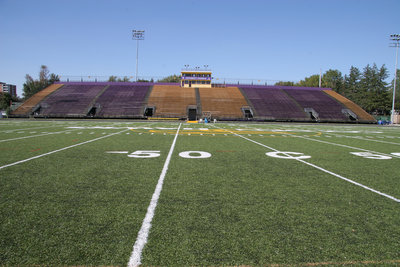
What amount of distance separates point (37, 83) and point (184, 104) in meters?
54.2

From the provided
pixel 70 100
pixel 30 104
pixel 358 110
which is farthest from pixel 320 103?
pixel 30 104

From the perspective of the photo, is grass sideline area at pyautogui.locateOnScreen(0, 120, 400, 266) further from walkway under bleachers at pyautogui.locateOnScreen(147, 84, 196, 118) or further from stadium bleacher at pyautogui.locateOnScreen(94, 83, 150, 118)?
walkway under bleachers at pyautogui.locateOnScreen(147, 84, 196, 118)

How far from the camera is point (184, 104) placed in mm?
42625

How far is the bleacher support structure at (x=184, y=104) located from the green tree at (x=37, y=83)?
23340mm

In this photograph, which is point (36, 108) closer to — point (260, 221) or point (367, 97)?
point (260, 221)

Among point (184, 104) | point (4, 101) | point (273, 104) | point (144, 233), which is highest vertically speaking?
point (4, 101)

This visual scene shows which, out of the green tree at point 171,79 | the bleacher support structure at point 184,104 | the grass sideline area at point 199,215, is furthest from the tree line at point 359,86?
the grass sideline area at point 199,215

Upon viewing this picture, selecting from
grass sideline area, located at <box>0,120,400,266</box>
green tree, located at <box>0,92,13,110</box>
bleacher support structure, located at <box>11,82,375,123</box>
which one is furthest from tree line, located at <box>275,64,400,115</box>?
green tree, located at <box>0,92,13,110</box>

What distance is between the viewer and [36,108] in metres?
39.7

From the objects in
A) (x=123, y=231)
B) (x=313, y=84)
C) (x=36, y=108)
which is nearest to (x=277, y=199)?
(x=123, y=231)

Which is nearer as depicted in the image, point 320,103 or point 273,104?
point 273,104

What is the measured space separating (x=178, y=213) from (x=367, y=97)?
261ft

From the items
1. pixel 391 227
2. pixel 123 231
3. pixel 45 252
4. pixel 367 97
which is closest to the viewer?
pixel 45 252

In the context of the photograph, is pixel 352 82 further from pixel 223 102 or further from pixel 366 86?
pixel 223 102
